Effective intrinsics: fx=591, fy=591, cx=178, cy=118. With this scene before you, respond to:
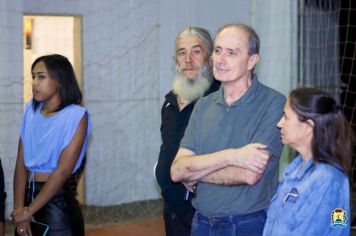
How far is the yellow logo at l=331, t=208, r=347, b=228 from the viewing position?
2.17m

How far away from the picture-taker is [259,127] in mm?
2463

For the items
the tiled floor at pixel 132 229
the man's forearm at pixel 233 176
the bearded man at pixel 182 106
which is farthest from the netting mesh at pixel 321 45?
the man's forearm at pixel 233 176

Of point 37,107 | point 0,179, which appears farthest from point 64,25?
point 0,179

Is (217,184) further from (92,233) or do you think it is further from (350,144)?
(92,233)

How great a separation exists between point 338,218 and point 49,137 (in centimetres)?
167

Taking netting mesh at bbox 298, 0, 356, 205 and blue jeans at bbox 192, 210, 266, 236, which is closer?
blue jeans at bbox 192, 210, 266, 236

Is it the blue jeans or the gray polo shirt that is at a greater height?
the gray polo shirt

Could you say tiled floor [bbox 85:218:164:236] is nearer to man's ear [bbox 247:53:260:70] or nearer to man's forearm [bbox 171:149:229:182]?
man's forearm [bbox 171:149:229:182]

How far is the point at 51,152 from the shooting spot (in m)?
3.18

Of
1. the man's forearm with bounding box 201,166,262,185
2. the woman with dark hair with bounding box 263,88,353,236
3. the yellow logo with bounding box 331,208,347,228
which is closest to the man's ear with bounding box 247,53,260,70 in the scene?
the woman with dark hair with bounding box 263,88,353,236

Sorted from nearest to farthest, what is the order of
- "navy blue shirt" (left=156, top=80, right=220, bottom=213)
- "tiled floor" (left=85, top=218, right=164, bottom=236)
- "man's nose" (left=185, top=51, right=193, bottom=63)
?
1. "navy blue shirt" (left=156, top=80, right=220, bottom=213)
2. "man's nose" (left=185, top=51, right=193, bottom=63)
3. "tiled floor" (left=85, top=218, right=164, bottom=236)

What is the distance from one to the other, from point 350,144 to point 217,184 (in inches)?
22.3

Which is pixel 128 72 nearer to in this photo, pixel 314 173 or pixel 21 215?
pixel 21 215

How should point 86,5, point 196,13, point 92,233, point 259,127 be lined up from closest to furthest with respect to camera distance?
1. point 259,127
2. point 92,233
3. point 86,5
4. point 196,13
